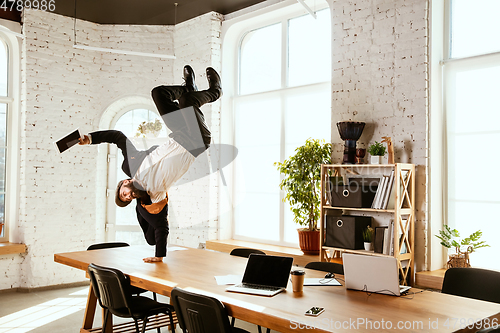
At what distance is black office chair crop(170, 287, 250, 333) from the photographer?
2459 mm

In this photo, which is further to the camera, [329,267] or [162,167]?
[162,167]

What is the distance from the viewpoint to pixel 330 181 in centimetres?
450

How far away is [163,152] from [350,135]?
1880 millimetres

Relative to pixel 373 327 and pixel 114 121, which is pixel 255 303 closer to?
pixel 373 327

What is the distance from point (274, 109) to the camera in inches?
234

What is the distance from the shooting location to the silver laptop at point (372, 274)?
2.59 meters

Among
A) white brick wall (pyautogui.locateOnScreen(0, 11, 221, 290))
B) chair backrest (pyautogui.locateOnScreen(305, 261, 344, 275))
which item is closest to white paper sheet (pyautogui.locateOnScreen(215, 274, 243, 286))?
chair backrest (pyautogui.locateOnScreen(305, 261, 344, 275))

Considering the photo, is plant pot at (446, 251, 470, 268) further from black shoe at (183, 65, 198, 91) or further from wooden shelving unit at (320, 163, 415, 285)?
black shoe at (183, 65, 198, 91)

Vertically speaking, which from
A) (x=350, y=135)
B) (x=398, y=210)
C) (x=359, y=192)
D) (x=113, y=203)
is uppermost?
(x=350, y=135)

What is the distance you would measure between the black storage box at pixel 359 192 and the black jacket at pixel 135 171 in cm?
170

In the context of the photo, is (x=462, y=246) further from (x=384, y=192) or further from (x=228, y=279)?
(x=228, y=279)

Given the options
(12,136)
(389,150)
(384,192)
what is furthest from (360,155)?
(12,136)

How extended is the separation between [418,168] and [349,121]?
788 mm

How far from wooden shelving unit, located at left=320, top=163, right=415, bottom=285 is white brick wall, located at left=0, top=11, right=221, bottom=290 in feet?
6.81
